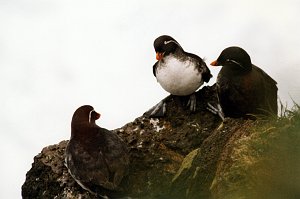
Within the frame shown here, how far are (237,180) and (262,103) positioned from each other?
12.4 feet

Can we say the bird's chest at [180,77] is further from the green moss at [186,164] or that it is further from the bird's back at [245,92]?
the green moss at [186,164]

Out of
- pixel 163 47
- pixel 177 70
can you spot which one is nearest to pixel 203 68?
pixel 177 70

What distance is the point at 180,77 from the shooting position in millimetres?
13664

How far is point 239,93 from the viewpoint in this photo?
42.8 feet

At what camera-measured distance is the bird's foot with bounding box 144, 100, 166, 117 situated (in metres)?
13.5

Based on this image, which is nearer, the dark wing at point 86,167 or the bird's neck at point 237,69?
the dark wing at point 86,167

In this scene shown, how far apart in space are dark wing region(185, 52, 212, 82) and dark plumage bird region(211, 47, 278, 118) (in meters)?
0.71

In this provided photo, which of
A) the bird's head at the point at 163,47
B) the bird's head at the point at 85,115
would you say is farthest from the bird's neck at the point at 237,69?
the bird's head at the point at 85,115

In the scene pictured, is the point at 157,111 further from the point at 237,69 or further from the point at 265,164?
the point at 265,164

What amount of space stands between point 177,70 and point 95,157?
2.91m

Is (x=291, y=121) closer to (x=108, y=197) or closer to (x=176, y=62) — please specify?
(x=108, y=197)

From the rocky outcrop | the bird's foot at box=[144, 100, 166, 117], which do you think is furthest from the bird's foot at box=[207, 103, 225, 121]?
the bird's foot at box=[144, 100, 166, 117]

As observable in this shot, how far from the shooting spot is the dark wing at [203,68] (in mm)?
13852

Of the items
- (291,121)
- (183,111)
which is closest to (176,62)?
(183,111)
